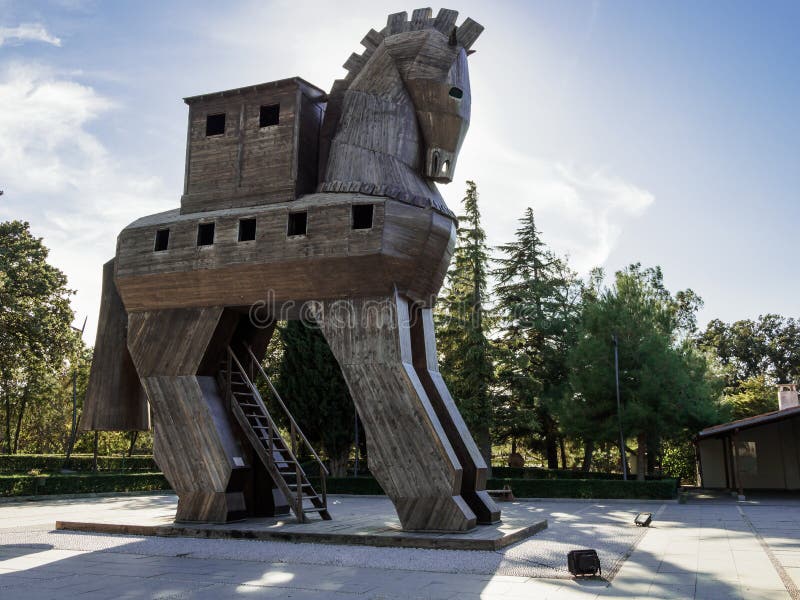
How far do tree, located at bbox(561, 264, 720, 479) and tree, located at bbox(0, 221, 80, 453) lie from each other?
2215 centimetres

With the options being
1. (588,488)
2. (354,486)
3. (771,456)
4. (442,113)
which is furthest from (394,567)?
(771,456)

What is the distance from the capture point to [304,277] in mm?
12531

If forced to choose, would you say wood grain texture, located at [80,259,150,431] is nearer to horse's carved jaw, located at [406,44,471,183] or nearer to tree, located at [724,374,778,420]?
horse's carved jaw, located at [406,44,471,183]

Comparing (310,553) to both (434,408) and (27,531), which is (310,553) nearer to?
(434,408)

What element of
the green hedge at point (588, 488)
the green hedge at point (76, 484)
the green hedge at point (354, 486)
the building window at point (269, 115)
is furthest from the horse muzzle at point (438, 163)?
the green hedge at point (76, 484)

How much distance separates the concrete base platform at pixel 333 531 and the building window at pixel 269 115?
8213 mm

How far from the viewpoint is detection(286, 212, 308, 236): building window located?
1289cm

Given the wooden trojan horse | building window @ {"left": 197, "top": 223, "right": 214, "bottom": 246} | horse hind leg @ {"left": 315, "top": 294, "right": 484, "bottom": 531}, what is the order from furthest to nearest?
building window @ {"left": 197, "top": 223, "right": 214, "bottom": 246} → the wooden trojan horse → horse hind leg @ {"left": 315, "top": 294, "right": 484, "bottom": 531}

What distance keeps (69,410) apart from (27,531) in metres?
46.0

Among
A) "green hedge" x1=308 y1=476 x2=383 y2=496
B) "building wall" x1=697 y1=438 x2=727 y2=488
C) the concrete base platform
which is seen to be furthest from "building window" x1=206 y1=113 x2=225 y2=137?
"building wall" x1=697 y1=438 x2=727 y2=488

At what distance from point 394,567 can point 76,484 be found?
70.6ft

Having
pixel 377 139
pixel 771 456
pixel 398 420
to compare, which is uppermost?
pixel 377 139

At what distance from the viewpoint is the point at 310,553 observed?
411 inches

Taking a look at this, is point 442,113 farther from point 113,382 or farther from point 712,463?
point 712,463
